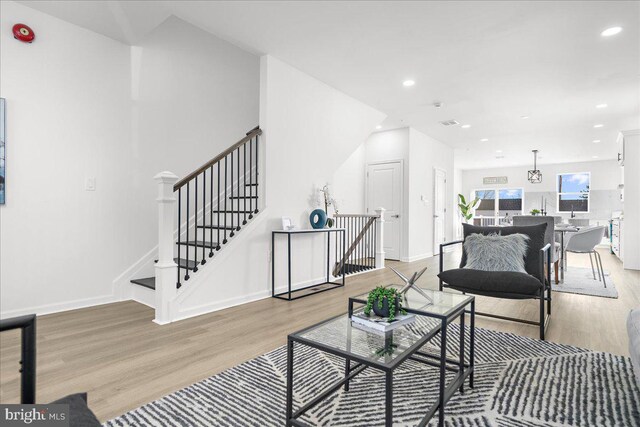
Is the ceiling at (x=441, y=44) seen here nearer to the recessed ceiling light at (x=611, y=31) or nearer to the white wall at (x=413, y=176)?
the recessed ceiling light at (x=611, y=31)

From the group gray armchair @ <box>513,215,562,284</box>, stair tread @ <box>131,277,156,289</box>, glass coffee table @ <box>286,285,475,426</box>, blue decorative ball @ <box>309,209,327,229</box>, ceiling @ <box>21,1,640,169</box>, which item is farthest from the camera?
blue decorative ball @ <box>309,209,327,229</box>

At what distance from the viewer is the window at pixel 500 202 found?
13.1 metres

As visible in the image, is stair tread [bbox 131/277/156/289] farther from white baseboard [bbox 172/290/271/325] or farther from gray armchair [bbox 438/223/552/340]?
gray armchair [bbox 438/223/552/340]

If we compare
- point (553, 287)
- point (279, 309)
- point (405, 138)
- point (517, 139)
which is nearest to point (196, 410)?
point (279, 309)

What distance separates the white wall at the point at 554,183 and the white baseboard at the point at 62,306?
13.5 meters

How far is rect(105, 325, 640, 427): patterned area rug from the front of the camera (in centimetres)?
164

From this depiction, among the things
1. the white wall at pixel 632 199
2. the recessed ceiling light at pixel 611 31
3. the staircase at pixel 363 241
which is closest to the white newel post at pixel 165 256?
the staircase at pixel 363 241

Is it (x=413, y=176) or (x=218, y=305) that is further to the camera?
(x=413, y=176)

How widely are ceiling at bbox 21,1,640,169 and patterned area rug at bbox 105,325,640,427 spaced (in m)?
2.89

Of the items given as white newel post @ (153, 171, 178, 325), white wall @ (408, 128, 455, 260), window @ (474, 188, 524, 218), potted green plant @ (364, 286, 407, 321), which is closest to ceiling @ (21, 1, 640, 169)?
white wall @ (408, 128, 455, 260)

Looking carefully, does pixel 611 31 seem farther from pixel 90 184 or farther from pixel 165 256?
pixel 90 184

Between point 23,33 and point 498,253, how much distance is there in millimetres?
4589

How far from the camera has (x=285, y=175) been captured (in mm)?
4238

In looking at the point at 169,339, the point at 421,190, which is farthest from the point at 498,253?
the point at 421,190
